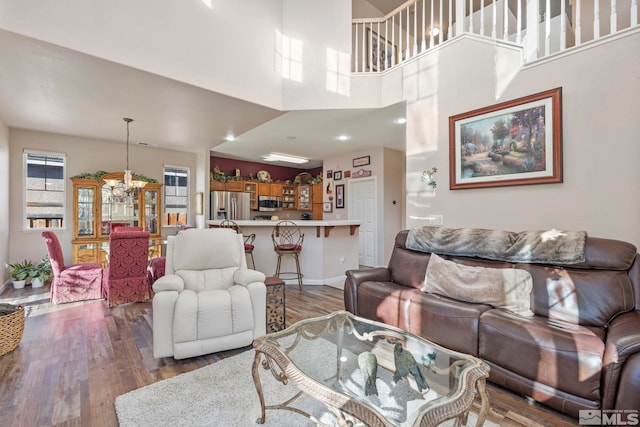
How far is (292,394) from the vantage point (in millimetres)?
1909

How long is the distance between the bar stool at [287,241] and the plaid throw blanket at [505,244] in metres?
2.03

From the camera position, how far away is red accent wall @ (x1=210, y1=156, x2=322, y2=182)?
25.9 feet

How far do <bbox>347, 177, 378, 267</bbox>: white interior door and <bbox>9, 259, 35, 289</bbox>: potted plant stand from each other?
595cm

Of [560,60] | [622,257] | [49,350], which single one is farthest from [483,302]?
[49,350]

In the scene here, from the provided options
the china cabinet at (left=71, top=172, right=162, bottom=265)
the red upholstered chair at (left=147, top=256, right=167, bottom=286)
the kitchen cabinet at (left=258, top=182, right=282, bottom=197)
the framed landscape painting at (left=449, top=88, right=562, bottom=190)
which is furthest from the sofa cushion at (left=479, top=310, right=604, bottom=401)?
the kitchen cabinet at (left=258, top=182, right=282, bottom=197)

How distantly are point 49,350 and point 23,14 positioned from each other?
278 cm

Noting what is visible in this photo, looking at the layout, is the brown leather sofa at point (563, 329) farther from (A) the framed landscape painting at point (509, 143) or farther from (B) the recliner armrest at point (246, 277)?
(B) the recliner armrest at point (246, 277)

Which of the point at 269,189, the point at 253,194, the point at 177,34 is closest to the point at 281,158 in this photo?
the point at 269,189

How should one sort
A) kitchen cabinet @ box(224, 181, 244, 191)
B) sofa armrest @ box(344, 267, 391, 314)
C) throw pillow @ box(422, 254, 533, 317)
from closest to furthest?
throw pillow @ box(422, 254, 533, 317) < sofa armrest @ box(344, 267, 391, 314) < kitchen cabinet @ box(224, 181, 244, 191)

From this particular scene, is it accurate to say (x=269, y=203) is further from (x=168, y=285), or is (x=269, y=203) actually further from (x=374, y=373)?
(x=374, y=373)

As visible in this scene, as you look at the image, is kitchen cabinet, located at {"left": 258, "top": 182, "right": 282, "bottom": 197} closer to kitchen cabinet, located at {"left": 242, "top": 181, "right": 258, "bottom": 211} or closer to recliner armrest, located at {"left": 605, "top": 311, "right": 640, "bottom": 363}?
kitchen cabinet, located at {"left": 242, "top": 181, "right": 258, "bottom": 211}

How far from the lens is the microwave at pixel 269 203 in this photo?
8.33m

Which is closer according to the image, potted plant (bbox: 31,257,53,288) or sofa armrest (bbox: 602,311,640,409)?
sofa armrest (bbox: 602,311,640,409)

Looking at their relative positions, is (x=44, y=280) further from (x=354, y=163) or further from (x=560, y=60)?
(x=560, y=60)
